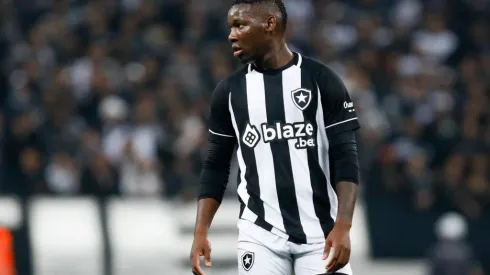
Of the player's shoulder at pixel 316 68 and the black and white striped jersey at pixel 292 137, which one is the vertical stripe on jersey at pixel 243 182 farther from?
the player's shoulder at pixel 316 68

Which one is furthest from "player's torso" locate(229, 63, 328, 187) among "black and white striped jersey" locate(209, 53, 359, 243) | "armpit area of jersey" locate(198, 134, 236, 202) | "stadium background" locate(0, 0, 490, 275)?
"stadium background" locate(0, 0, 490, 275)

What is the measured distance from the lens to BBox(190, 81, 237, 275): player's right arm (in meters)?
4.87

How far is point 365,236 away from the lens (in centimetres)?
1123

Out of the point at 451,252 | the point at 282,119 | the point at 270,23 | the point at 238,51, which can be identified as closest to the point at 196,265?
the point at 282,119

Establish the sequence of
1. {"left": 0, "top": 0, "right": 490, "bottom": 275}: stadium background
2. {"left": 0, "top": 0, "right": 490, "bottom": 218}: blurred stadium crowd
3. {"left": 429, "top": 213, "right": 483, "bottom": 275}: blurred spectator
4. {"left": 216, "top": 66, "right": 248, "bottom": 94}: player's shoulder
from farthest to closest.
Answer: {"left": 0, "top": 0, "right": 490, "bottom": 218}: blurred stadium crowd → {"left": 0, "top": 0, "right": 490, "bottom": 275}: stadium background → {"left": 429, "top": 213, "right": 483, "bottom": 275}: blurred spectator → {"left": 216, "top": 66, "right": 248, "bottom": 94}: player's shoulder

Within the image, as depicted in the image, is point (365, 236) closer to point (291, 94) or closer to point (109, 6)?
point (109, 6)

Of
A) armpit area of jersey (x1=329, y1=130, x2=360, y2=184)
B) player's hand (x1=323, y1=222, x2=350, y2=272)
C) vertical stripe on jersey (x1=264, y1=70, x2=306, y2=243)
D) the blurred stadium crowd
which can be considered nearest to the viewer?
player's hand (x1=323, y1=222, x2=350, y2=272)

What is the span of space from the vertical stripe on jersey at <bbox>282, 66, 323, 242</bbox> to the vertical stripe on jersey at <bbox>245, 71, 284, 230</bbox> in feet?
0.33

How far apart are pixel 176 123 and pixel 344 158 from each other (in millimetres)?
7757

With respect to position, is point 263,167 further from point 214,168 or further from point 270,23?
point 270,23

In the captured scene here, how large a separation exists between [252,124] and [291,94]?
9.0 inches

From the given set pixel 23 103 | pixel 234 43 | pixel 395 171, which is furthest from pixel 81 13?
pixel 234 43

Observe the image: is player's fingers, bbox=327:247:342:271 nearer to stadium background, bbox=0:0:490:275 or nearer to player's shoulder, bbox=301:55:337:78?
player's shoulder, bbox=301:55:337:78

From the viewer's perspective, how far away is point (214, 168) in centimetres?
498
